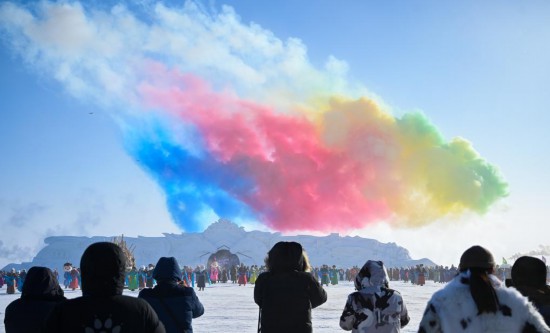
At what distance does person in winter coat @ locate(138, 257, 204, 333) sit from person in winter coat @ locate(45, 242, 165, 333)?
6.43 ft

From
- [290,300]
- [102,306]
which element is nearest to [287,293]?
[290,300]

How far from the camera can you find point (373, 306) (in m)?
4.71

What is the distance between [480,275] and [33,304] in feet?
11.4

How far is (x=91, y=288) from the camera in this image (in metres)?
Answer: 2.88

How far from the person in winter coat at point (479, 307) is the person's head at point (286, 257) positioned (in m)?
1.73

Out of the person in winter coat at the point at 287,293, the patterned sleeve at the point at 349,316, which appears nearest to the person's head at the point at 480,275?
the patterned sleeve at the point at 349,316

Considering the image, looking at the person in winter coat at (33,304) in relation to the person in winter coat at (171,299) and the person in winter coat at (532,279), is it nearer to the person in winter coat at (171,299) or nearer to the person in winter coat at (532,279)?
the person in winter coat at (171,299)

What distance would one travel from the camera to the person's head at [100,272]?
2.88 meters

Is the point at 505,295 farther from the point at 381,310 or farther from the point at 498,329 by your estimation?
the point at 381,310

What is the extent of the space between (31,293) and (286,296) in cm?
219

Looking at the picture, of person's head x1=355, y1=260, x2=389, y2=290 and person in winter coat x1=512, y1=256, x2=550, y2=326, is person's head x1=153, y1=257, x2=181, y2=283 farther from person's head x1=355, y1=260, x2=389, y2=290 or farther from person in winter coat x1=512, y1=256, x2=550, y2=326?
person in winter coat x1=512, y1=256, x2=550, y2=326

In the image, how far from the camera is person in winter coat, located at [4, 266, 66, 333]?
4309 millimetres

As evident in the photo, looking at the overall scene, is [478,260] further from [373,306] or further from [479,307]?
[373,306]

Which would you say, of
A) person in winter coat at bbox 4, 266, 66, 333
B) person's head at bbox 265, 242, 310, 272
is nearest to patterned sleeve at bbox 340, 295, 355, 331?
person's head at bbox 265, 242, 310, 272
